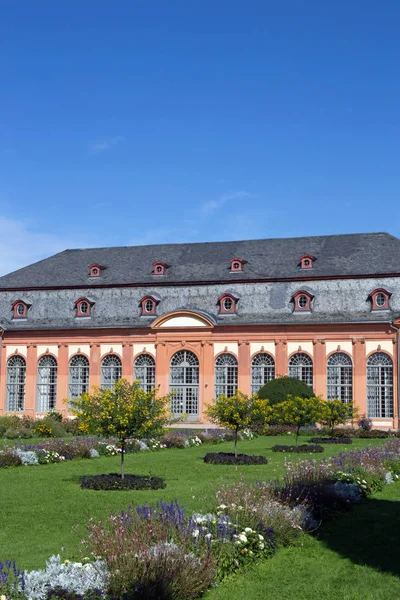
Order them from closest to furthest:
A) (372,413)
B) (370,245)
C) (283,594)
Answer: (283,594), (372,413), (370,245)

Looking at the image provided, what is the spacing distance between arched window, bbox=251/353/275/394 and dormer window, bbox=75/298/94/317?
11.2m

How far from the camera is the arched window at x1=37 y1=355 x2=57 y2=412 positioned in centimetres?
4959

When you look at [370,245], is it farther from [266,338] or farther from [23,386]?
[23,386]

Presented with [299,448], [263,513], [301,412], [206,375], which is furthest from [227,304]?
[263,513]

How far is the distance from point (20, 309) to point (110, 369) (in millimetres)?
7556

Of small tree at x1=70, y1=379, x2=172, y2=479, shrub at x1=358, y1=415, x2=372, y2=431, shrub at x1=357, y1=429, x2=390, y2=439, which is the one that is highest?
small tree at x1=70, y1=379, x2=172, y2=479

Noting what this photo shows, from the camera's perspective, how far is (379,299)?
146 feet

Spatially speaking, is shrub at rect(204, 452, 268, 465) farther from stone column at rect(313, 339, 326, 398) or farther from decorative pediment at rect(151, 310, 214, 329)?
decorative pediment at rect(151, 310, 214, 329)

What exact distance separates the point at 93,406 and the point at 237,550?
29.5ft

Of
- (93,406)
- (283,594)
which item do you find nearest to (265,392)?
(93,406)

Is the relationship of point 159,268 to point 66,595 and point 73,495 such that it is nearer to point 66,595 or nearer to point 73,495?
point 73,495

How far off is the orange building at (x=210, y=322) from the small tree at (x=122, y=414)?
89.2 ft

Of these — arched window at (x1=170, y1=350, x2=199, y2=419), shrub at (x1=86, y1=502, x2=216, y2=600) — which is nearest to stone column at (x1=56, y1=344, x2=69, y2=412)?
arched window at (x1=170, y1=350, x2=199, y2=419)

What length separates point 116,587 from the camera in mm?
8688
